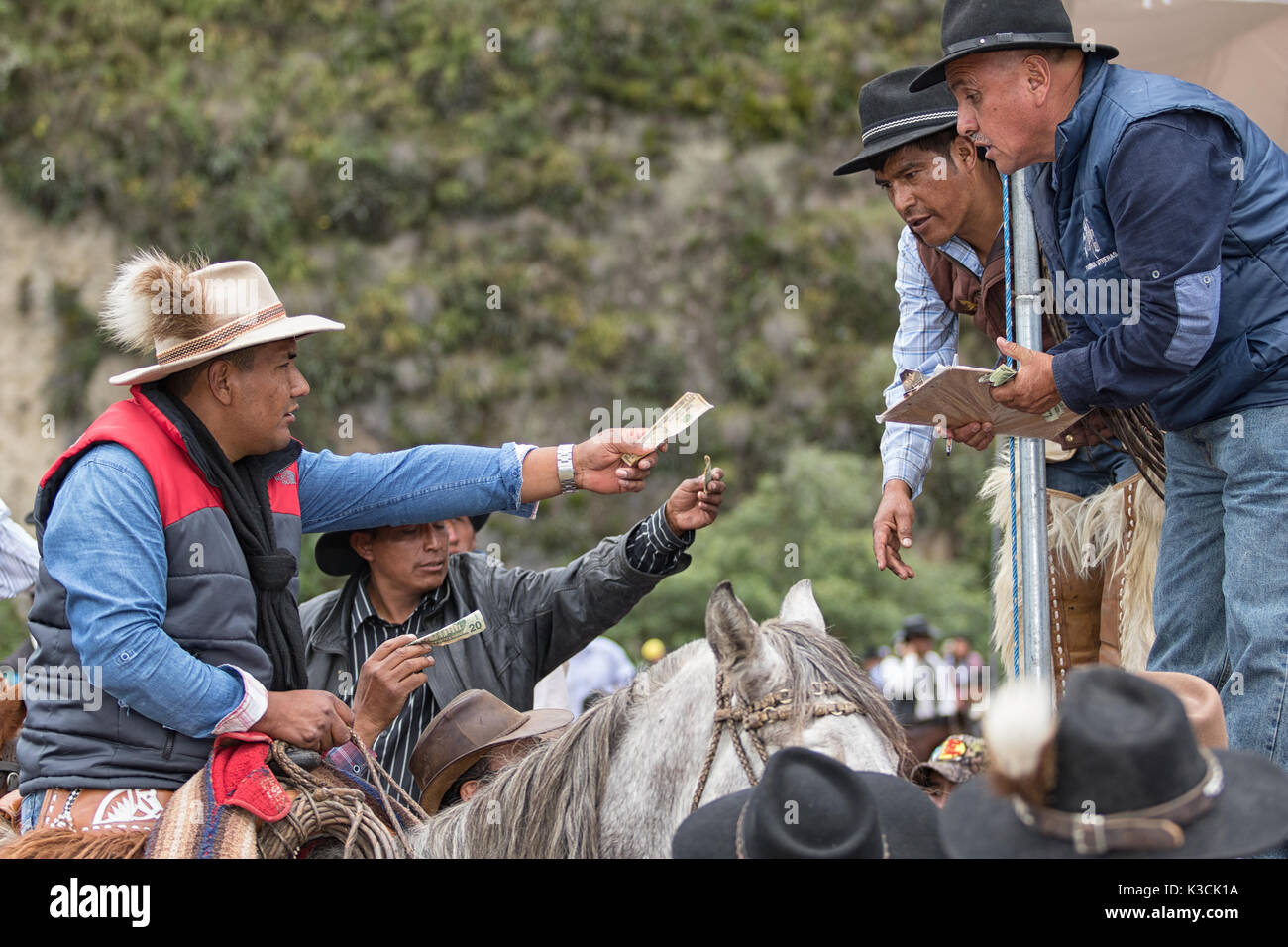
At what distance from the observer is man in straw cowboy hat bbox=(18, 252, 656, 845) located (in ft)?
9.32

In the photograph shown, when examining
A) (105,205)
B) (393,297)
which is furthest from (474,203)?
(105,205)

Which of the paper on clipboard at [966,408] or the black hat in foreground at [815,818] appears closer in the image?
the black hat in foreground at [815,818]

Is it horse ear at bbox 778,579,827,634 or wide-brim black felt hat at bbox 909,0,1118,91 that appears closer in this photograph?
horse ear at bbox 778,579,827,634

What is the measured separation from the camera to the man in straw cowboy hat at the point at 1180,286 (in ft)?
8.83

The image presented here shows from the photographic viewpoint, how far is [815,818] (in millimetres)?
1973

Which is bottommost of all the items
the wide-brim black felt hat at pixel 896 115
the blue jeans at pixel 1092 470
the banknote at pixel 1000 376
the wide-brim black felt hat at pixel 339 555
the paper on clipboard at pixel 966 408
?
the wide-brim black felt hat at pixel 339 555

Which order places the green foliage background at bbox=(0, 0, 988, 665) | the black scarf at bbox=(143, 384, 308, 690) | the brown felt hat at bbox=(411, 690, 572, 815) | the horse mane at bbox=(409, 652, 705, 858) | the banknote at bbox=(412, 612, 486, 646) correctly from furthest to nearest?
the green foliage background at bbox=(0, 0, 988, 665)
the brown felt hat at bbox=(411, 690, 572, 815)
the banknote at bbox=(412, 612, 486, 646)
the black scarf at bbox=(143, 384, 308, 690)
the horse mane at bbox=(409, 652, 705, 858)

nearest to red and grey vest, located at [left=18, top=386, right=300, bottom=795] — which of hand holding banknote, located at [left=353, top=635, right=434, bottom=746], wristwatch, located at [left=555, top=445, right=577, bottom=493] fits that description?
hand holding banknote, located at [left=353, top=635, right=434, bottom=746]

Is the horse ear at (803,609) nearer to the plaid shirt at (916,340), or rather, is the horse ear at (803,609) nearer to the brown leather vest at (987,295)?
the plaid shirt at (916,340)

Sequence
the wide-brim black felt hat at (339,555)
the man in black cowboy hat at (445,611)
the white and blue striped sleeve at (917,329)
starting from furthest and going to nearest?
the wide-brim black felt hat at (339,555) → the man in black cowboy hat at (445,611) → the white and blue striped sleeve at (917,329)

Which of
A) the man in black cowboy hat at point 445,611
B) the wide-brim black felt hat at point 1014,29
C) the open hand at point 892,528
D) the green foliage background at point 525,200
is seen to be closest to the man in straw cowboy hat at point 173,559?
the man in black cowboy hat at point 445,611

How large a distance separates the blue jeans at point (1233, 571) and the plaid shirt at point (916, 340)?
2.97 ft

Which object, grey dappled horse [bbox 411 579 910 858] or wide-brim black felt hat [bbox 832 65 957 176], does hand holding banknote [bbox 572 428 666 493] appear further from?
wide-brim black felt hat [bbox 832 65 957 176]

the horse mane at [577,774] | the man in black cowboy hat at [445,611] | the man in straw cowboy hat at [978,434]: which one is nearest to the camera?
the horse mane at [577,774]
